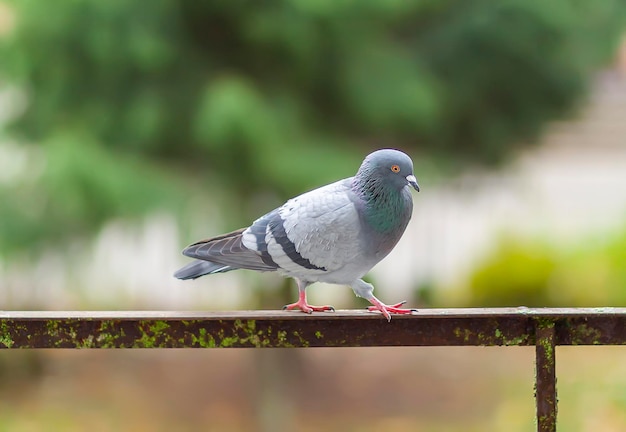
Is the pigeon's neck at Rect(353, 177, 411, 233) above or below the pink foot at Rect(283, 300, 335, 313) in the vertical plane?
above

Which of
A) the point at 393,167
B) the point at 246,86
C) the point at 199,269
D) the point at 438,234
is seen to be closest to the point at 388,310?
the point at 393,167

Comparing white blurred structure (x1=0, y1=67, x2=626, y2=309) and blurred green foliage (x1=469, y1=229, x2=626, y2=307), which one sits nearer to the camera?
white blurred structure (x1=0, y1=67, x2=626, y2=309)

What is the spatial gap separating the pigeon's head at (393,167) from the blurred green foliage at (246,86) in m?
2.61

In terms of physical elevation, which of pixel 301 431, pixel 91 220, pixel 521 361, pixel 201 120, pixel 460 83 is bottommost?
pixel 301 431

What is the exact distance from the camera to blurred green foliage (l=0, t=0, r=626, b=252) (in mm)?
4336

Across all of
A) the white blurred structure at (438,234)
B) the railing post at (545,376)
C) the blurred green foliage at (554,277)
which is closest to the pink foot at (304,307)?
the railing post at (545,376)

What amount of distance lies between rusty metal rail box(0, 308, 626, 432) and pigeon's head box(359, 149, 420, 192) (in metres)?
0.27

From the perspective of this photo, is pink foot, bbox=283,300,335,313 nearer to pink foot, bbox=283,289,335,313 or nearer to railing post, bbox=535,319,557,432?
pink foot, bbox=283,289,335,313

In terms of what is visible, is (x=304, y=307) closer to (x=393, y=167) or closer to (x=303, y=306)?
(x=303, y=306)

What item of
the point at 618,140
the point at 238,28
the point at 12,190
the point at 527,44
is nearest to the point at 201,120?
the point at 238,28

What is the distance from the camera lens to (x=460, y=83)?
500cm

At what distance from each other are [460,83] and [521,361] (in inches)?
105

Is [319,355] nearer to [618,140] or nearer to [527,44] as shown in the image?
[527,44]

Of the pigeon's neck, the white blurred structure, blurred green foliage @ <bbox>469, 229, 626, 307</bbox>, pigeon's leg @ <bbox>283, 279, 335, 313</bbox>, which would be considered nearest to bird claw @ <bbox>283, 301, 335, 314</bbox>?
pigeon's leg @ <bbox>283, 279, 335, 313</bbox>
